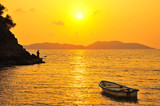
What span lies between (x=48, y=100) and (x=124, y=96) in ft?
32.0

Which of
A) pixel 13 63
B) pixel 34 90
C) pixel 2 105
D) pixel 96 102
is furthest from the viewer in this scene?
pixel 13 63

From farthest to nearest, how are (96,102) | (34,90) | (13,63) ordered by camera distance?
(13,63) → (34,90) → (96,102)

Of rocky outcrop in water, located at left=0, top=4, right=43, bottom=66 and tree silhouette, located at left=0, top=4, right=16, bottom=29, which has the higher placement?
tree silhouette, located at left=0, top=4, right=16, bottom=29

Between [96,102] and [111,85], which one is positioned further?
[111,85]

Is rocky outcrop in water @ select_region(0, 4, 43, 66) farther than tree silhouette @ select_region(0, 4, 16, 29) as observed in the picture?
No

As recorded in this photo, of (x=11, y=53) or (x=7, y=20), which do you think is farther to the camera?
(x=7, y=20)

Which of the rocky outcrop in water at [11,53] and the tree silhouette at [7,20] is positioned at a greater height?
the tree silhouette at [7,20]

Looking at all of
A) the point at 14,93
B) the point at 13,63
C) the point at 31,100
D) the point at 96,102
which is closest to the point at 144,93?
the point at 96,102

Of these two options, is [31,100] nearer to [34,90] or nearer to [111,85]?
[34,90]

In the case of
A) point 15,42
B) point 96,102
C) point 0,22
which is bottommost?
point 96,102

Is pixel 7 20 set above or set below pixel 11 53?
above

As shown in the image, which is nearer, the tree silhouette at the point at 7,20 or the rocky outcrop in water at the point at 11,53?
the rocky outcrop in water at the point at 11,53

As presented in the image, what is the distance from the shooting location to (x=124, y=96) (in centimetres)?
2516

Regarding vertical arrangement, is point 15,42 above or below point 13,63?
above
